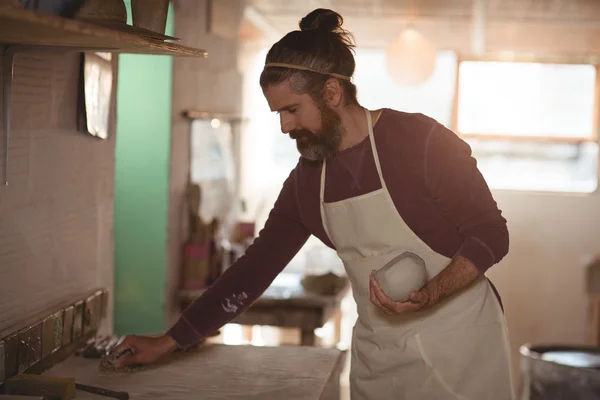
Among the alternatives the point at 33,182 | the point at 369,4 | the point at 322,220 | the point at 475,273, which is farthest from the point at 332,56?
the point at 369,4

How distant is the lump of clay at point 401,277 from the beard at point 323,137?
336 mm

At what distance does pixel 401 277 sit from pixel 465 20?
14.0 feet

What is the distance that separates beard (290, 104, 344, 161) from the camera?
210 cm

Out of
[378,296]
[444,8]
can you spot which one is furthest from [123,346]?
[444,8]

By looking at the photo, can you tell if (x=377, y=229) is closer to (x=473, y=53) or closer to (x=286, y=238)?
(x=286, y=238)

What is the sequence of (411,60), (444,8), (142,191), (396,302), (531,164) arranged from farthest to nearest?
(531,164), (444,8), (411,60), (142,191), (396,302)

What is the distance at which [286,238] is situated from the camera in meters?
2.29

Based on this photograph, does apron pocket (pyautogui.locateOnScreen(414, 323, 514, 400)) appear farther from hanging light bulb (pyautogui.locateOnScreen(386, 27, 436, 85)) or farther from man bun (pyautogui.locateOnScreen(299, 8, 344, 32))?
hanging light bulb (pyautogui.locateOnScreen(386, 27, 436, 85))

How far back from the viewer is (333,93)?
211 cm

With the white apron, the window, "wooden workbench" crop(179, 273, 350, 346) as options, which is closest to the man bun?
the white apron

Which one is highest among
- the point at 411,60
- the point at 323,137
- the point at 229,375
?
the point at 411,60

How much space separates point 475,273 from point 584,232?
187 inches

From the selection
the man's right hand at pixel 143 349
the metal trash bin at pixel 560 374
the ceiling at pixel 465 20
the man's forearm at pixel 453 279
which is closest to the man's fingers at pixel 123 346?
the man's right hand at pixel 143 349

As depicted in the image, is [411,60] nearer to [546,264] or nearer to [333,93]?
[546,264]
